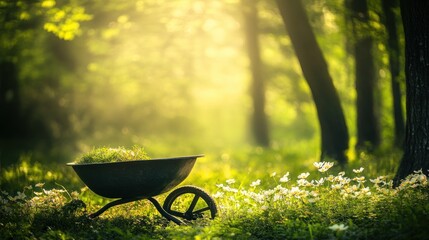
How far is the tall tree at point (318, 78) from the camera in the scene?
9641 mm

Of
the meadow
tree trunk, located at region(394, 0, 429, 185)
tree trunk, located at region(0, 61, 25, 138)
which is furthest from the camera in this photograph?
tree trunk, located at region(0, 61, 25, 138)

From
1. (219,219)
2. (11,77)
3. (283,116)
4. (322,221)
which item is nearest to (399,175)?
(322,221)

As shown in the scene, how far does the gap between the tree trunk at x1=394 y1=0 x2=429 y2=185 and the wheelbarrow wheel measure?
8.06 feet

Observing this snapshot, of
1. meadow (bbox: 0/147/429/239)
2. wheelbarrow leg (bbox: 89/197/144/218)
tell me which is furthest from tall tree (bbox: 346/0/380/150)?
wheelbarrow leg (bbox: 89/197/144/218)

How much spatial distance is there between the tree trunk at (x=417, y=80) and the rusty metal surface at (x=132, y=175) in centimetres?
284

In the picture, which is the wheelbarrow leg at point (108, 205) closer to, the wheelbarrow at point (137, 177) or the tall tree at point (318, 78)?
the wheelbarrow at point (137, 177)

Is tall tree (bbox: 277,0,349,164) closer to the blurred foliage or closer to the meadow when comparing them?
the blurred foliage

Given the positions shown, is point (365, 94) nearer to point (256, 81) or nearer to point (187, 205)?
point (256, 81)

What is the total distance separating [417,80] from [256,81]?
11765 millimetres

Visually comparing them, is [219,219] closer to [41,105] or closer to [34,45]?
[34,45]

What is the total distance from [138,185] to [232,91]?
2467cm

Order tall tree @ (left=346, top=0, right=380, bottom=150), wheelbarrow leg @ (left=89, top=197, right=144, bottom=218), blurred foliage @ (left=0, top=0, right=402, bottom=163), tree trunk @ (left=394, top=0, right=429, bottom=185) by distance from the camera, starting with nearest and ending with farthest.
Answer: wheelbarrow leg @ (left=89, top=197, right=144, bottom=218) < tree trunk @ (left=394, top=0, right=429, bottom=185) < tall tree @ (left=346, top=0, right=380, bottom=150) < blurred foliage @ (left=0, top=0, right=402, bottom=163)

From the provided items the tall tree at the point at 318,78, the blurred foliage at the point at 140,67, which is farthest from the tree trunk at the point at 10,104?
the tall tree at the point at 318,78

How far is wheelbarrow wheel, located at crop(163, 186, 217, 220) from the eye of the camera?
6302mm
